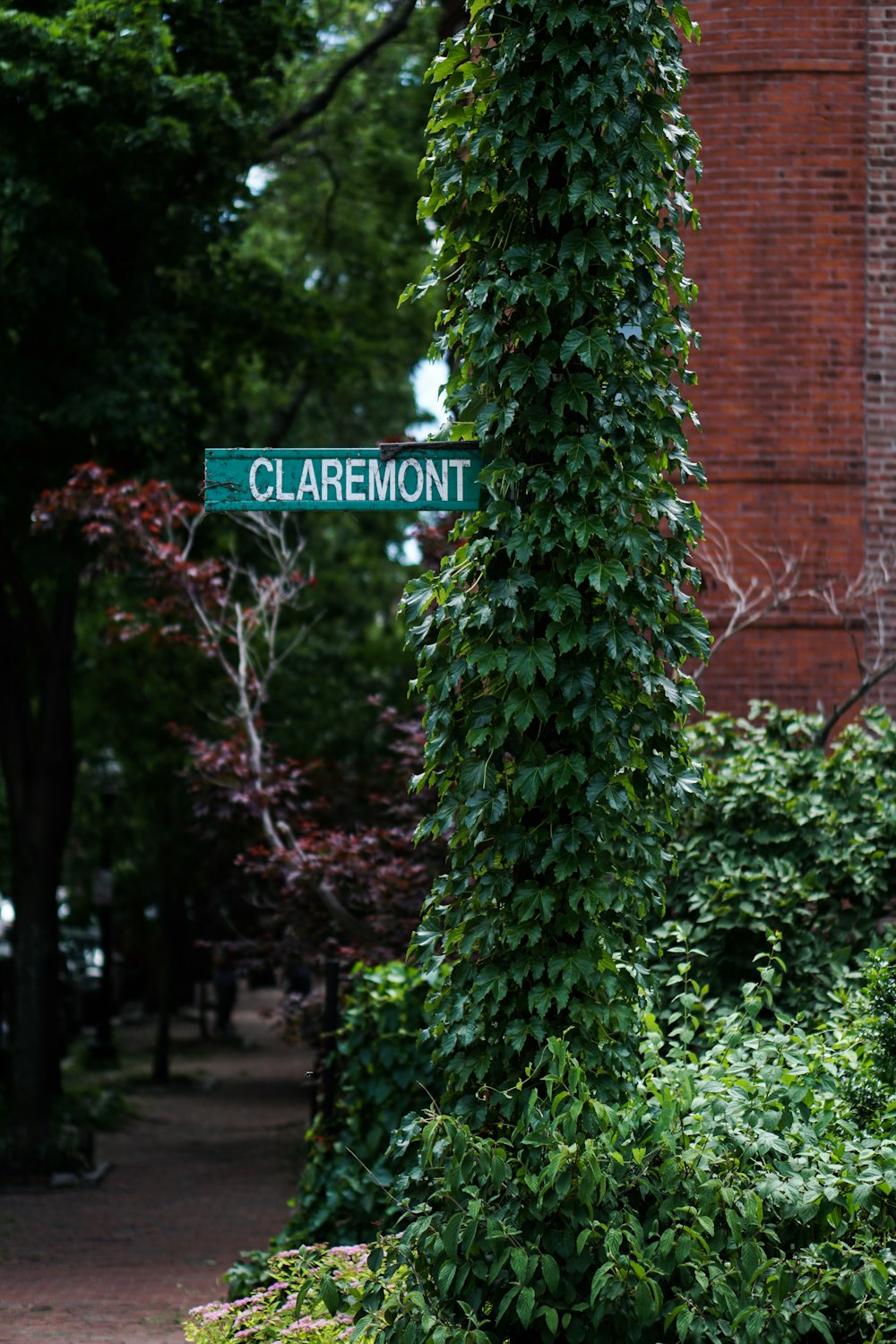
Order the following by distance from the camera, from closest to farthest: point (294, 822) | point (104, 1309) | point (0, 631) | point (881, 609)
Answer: point (104, 1309) → point (881, 609) → point (294, 822) → point (0, 631)

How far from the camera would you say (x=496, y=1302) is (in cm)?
426

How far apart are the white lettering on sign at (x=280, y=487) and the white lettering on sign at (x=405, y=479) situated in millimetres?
320

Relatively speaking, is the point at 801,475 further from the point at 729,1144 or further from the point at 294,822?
the point at 729,1144

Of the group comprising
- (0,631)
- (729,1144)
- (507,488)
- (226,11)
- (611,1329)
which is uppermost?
(226,11)

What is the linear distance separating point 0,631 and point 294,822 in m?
3.76

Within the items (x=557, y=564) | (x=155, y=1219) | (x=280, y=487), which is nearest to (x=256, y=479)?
(x=280, y=487)

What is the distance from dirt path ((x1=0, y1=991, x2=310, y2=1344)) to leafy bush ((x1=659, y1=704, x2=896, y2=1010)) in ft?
10.9

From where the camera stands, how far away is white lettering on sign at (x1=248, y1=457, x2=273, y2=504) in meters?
4.61

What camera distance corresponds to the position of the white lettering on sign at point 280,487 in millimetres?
4613

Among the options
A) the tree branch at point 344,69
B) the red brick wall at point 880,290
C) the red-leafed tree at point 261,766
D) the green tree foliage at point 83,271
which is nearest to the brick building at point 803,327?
the red brick wall at point 880,290

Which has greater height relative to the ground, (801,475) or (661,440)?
(801,475)

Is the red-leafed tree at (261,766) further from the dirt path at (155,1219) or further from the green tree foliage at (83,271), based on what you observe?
the dirt path at (155,1219)

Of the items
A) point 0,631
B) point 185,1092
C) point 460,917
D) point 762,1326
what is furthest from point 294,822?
point 185,1092

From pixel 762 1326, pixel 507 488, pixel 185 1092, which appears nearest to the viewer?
pixel 762 1326
